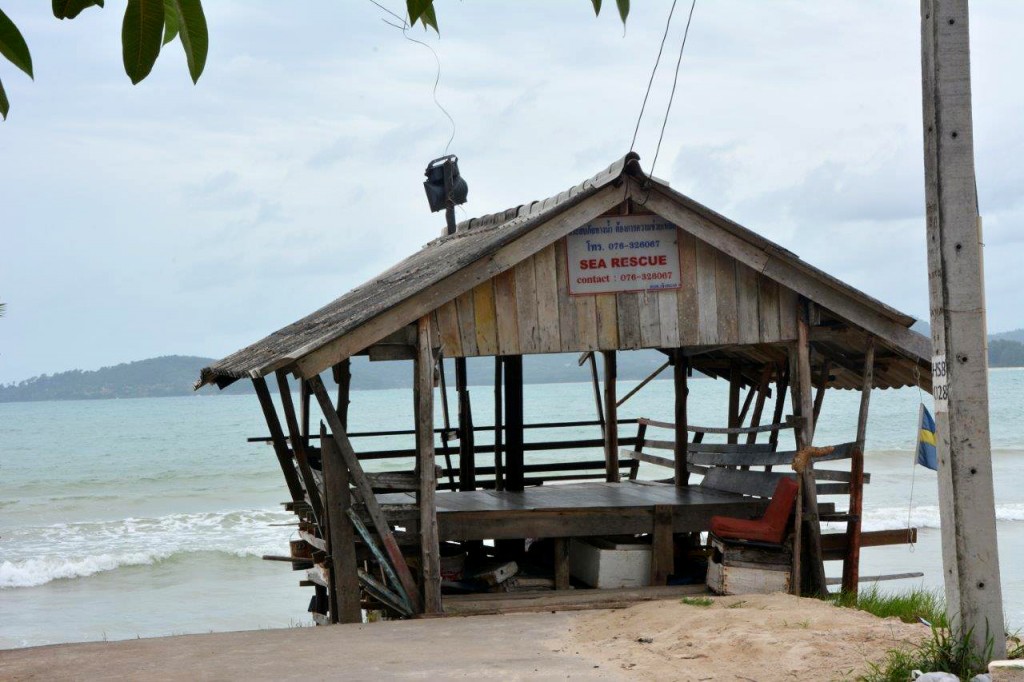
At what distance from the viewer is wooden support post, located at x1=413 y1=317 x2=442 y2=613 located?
9406 millimetres

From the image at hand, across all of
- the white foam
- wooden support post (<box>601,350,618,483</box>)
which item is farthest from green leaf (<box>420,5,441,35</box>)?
the white foam

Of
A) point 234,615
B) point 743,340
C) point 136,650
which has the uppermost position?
point 743,340

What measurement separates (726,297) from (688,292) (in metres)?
0.34

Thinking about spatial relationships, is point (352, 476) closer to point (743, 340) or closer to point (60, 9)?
point (743, 340)

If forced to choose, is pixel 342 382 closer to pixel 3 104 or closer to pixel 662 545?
pixel 662 545

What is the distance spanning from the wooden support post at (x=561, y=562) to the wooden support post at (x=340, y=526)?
2.00 m

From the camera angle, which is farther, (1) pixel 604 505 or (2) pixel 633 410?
(2) pixel 633 410

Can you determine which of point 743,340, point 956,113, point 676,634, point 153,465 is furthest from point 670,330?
point 153,465

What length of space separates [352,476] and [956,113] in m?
5.61

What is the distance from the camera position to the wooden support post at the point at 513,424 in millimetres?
13492

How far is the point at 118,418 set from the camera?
9044cm

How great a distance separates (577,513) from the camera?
10555 millimetres

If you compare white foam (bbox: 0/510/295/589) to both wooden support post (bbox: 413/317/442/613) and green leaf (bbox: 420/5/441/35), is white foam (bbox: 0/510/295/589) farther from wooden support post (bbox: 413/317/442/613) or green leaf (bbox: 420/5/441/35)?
green leaf (bbox: 420/5/441/35)

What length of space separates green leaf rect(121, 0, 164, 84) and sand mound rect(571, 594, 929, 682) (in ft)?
17.4
